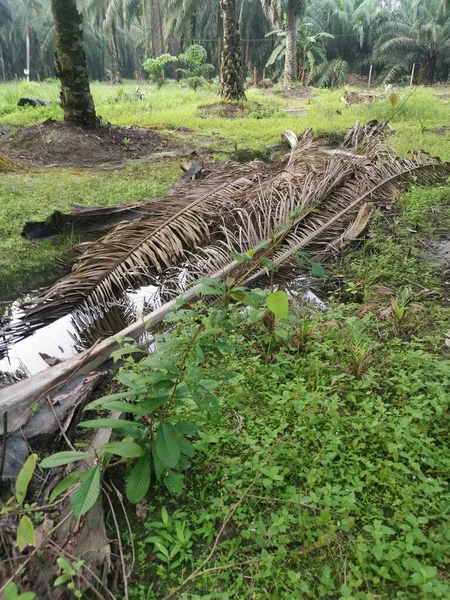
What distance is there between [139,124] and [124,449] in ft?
29.0

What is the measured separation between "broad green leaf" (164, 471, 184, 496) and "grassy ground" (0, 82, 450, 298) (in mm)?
2228

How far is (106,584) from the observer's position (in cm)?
143

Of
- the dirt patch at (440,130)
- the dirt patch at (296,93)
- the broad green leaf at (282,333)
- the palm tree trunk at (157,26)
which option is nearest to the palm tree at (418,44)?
the dirt patch at (296,93)

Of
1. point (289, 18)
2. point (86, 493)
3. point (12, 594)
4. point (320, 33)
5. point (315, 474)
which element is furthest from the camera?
point (320, 33)

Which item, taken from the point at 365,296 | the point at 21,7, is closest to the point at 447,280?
the point at 365,296

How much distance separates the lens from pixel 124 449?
1.60 metres

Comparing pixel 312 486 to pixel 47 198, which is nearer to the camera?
pixel 312 486

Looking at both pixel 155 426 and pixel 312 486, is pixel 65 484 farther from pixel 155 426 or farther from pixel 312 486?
pixel 312 486

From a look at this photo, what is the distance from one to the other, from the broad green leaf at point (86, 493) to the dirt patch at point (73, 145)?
5.91 m

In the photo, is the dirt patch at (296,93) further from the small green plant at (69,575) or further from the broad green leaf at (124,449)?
the small green plant at (69,575)

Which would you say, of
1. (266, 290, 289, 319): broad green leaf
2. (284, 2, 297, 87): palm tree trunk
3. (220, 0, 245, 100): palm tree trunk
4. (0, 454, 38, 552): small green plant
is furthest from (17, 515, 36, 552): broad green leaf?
(284, 2, 297, 87): palm tree trunk

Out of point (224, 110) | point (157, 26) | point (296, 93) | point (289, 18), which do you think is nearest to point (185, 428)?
point (224, 110)

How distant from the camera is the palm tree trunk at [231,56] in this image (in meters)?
10.8

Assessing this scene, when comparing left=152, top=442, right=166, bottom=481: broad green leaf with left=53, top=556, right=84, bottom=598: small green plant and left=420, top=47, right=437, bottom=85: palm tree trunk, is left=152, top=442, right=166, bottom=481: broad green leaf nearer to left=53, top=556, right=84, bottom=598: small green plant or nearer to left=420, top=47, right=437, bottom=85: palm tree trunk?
left=53, top=556, right=84, bottom=598: small green plant
